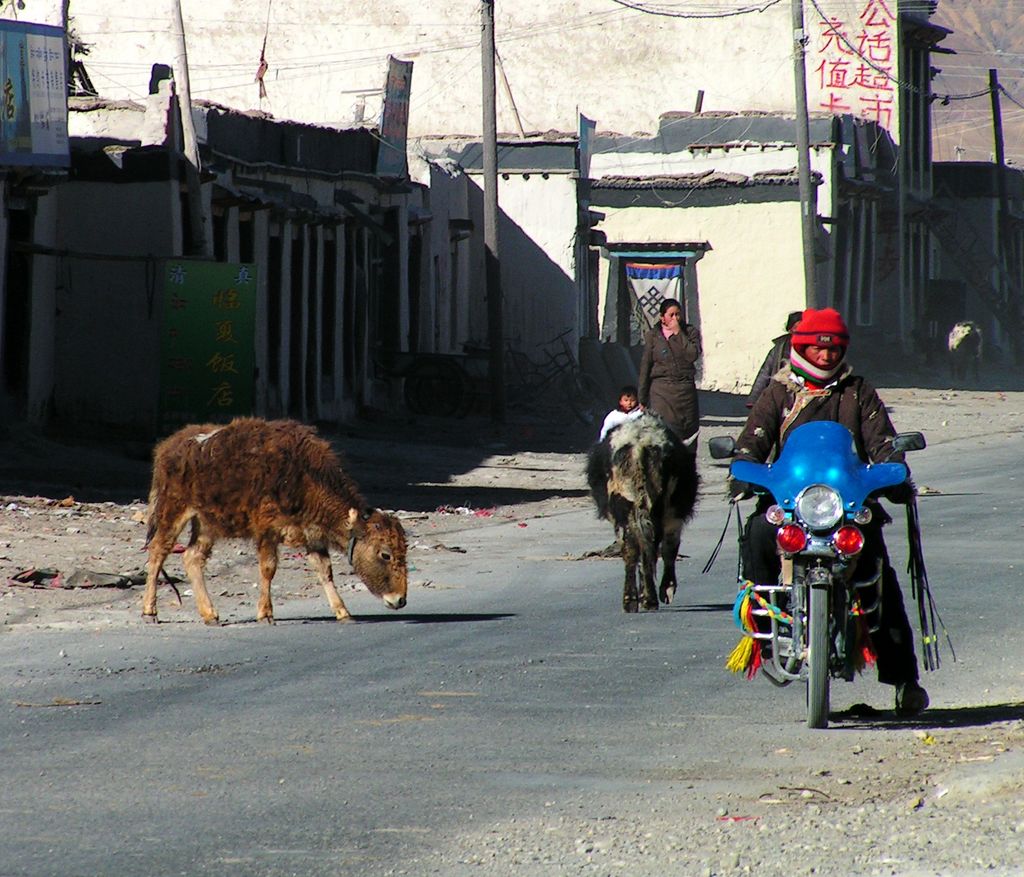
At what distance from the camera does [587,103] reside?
49156 millimetres

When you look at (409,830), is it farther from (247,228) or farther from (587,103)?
(587,103)

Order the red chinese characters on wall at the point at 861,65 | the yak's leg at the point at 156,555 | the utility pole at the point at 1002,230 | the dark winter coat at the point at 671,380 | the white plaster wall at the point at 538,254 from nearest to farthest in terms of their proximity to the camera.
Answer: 1. the yak's leg at the point at 156,555
2. the dark winter coat at the point at 671,380
3. the white plaster wall at the point at 538,254
4. the red chinese characters on wall at the point at 861,65
5. the utility pole at the point at 1002,230

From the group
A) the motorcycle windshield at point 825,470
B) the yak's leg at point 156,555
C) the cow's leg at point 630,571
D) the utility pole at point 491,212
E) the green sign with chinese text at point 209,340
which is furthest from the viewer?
the utility pole at point 491,212

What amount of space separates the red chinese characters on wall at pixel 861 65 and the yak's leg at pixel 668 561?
38.7 meters

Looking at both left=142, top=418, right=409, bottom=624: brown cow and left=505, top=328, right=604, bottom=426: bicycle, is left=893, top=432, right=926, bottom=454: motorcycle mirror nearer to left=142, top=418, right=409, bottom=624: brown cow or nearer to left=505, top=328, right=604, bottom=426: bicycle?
left=142, top=418, right=409, bottom=624: brown cow

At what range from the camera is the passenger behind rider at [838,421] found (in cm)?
769

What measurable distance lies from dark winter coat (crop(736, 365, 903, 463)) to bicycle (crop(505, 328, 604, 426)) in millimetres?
24627

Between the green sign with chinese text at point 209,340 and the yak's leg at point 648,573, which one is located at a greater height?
the green sign with chinese text at point 209,340

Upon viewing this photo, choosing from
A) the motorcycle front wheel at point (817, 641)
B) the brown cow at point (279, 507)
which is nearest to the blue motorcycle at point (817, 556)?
the motorcycle front wheel at point (817, 641)

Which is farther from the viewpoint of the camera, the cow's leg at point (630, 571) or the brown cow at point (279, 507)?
the cow's leg at point (630, 571)

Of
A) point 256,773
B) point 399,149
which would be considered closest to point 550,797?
point 256,773

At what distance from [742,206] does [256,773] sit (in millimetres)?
36021

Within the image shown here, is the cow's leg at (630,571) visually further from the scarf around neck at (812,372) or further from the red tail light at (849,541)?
the red tail light at (849,541)

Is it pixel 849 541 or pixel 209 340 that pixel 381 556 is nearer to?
pixel 849 541
